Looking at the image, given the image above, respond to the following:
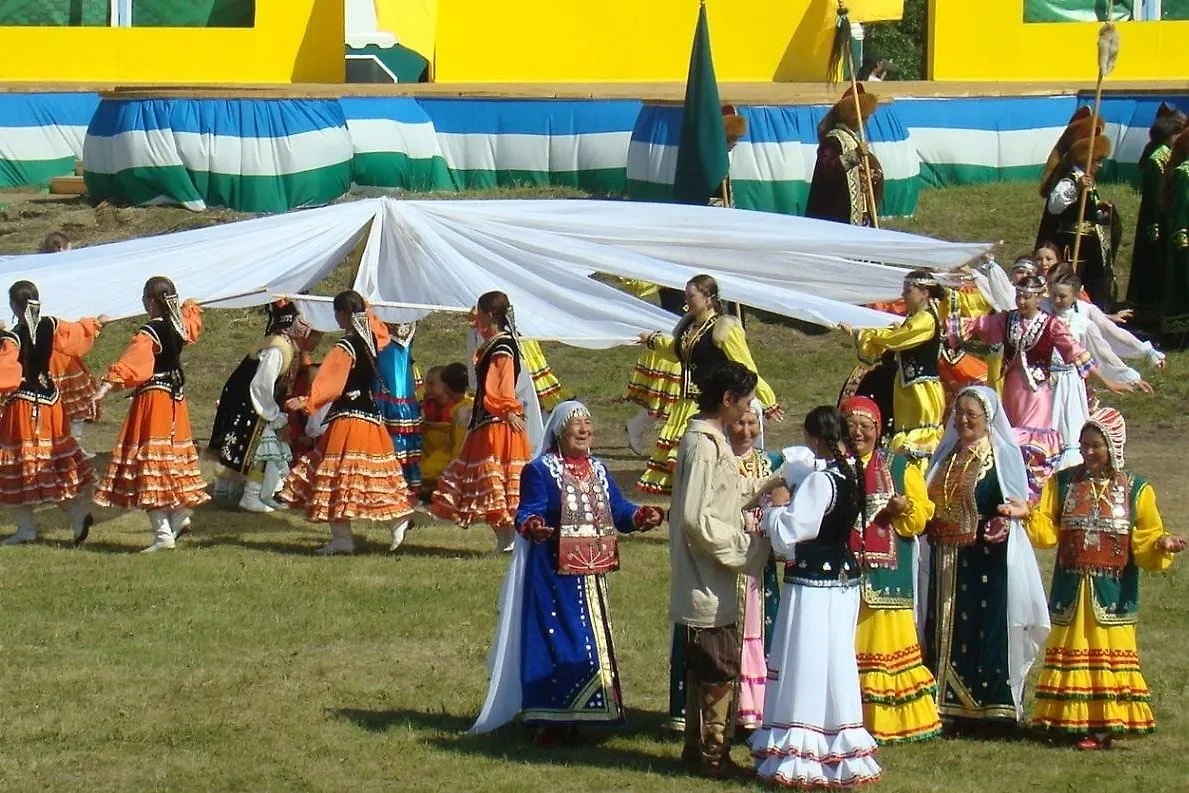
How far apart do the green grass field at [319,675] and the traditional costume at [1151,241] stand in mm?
3810

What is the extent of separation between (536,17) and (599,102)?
3.36 m

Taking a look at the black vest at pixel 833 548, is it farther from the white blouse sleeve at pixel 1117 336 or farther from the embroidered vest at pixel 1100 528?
the white blouse sleeve at pixel 1117 336

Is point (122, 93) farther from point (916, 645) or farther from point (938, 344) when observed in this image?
point (916, 645)

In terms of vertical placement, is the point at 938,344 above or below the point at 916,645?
above

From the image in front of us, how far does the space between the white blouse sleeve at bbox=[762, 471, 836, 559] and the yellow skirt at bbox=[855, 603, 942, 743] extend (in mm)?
834

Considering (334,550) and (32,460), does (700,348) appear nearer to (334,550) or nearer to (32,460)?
(334,550)

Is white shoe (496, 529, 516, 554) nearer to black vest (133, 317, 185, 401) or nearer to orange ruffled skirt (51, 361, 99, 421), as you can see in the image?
black vest (133, 317, 185, 401)

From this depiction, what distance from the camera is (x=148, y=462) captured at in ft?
35.6

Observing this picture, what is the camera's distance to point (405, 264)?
1179 centimetres

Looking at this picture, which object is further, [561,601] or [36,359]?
[36,359]

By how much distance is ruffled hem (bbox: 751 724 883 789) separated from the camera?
22.9ft

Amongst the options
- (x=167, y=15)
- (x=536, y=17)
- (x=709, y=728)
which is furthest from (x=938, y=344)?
(x=167, y=15)

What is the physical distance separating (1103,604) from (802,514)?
1.56 metres

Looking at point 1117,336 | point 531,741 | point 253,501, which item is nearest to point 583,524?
point 531,741
